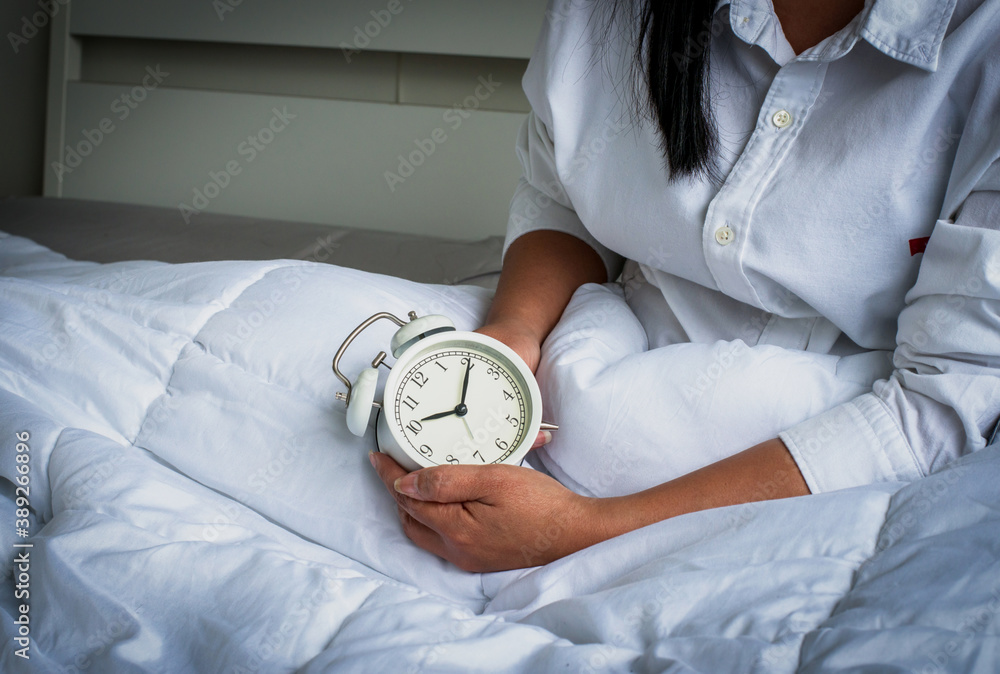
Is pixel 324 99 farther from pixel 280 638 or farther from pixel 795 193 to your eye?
pixel 280 638

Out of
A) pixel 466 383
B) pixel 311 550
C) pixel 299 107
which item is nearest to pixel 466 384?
pixel 466 383

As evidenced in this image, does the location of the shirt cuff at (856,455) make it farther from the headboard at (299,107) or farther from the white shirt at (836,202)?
the headboard at (299,107)

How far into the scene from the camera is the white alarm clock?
0.69 meters

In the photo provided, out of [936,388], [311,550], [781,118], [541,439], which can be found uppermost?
[781,118]

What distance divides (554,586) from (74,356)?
56cm

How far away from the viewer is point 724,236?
75 centimetres

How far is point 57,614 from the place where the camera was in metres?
0.53

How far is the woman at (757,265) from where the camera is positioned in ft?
2.10

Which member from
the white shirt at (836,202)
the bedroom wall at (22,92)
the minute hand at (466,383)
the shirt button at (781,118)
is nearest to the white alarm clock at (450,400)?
the minute hand at (466,383)

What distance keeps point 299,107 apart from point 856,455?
2.05 m

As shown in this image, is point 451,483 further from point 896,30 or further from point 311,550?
point 896,30

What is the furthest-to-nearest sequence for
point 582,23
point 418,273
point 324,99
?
1. point 324,99
2. point 418,273
3. point 582,23

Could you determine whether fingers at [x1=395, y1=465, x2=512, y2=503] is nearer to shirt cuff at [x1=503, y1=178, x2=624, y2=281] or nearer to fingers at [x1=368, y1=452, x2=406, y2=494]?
fingers at [x1=368, y1=452, x2=406, y2=494]

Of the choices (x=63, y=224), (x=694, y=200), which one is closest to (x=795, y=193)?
(x=694, y=200)
